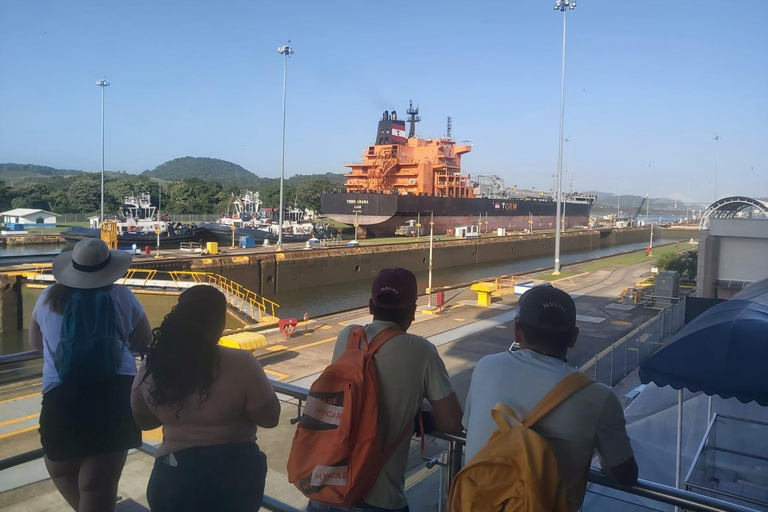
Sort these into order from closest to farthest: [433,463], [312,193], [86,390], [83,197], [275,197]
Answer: [433,463], [86,390], [83,197], [312,193], [275,197]

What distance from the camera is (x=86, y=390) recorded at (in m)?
2.83

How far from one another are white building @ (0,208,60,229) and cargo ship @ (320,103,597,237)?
2475 cm

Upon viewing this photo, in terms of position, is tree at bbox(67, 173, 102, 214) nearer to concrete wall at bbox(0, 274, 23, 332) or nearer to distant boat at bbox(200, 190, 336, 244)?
distant boat at bbox(200, 190, 336, 244)

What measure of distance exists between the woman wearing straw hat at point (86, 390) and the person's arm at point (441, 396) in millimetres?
1661

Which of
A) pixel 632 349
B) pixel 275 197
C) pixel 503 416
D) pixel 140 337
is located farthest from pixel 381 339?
pixel 275 197

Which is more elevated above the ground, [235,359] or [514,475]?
[235,359]

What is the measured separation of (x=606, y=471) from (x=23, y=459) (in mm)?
3328

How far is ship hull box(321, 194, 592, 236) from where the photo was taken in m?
51.5

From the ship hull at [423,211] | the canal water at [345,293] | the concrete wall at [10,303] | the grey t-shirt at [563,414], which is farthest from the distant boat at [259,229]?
the grey t-shirt at [563,414]

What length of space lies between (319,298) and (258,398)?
94.8 feet

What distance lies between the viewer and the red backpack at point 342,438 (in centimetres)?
211

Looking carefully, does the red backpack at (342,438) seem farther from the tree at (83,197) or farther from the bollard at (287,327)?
the tree at (83,197)

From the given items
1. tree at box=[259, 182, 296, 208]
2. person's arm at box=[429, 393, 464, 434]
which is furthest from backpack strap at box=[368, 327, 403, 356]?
tree at box=[259, 182, 296, 208]

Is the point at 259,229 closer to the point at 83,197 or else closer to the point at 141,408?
the point at 83,197
